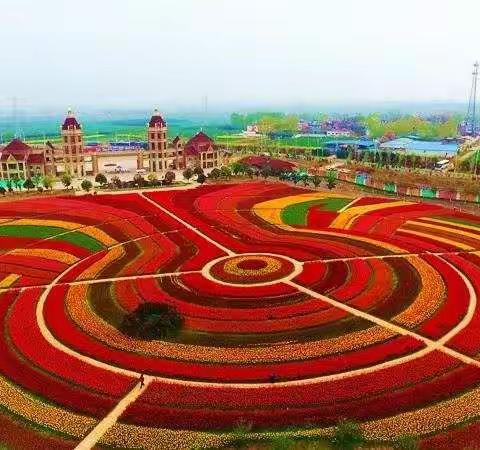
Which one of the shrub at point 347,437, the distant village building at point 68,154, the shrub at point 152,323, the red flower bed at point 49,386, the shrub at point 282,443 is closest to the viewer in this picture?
A: the shrub at point 282,443

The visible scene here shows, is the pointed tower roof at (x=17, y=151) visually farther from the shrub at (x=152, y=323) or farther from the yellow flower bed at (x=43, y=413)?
the yellow flower bed at (x=43, y=413)

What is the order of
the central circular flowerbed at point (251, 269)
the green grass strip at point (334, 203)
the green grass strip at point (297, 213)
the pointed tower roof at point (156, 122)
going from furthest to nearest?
1. the pointed tower roof at point (156, 122)
2. the green grass strip at point (334, 203)
3. the green grass strip at point (297, 213)
4. the central circular flowerbed at point (251, 269)

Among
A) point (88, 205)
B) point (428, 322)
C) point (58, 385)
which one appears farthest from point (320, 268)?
point (88, 205)

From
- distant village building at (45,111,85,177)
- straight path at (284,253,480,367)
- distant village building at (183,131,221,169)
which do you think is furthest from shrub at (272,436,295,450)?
distant village building at (183,131,221,169)

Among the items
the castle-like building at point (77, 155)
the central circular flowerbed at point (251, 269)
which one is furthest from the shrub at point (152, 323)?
the castle-like building at point (77, 155)

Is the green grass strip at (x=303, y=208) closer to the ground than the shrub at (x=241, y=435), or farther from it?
farther from it

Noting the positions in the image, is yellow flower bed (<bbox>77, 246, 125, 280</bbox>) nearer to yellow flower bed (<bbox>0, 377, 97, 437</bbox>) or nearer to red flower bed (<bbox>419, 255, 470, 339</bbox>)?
yellow flower bed (<bbox>0, 377, 97, 437</bbox>)
